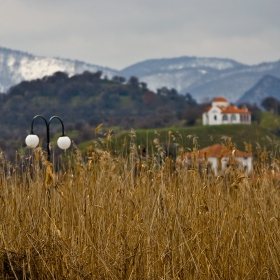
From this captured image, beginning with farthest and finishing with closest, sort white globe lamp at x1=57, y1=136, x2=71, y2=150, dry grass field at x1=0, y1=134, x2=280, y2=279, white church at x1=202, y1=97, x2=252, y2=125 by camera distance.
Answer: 1. white church at x1=202, y1=97, x2=252, y2=125
2. white globe lamp at x1=57, y1=136, x2=71, y2=150
3. dry grass field at x1=0, y1=134, x2=280, y2=279

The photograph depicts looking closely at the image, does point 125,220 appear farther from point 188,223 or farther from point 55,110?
point 55,110

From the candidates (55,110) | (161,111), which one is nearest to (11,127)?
(55,110)

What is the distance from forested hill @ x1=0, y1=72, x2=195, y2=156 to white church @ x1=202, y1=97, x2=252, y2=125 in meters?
15.9

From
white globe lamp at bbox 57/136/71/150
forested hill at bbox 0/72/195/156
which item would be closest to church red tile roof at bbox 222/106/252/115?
forested hill at bbox 0/72/195/156

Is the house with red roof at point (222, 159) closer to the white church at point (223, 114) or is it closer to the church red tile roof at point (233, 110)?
the church red tile roof at point (233, 110)

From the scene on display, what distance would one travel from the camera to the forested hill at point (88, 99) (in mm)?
146875

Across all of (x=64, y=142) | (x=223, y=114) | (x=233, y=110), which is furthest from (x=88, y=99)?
(x=64, y=142)

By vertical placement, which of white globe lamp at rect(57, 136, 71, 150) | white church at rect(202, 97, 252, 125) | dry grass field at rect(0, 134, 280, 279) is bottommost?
white church at rect(202, 97, 252, 125)

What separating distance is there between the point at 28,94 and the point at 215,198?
152469 millimetres

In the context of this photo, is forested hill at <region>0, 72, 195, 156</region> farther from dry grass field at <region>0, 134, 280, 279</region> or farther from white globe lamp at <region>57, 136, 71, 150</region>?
dry grass field at <region>0, 134, 280, 279</region>

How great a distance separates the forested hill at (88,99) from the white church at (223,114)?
15.9 m

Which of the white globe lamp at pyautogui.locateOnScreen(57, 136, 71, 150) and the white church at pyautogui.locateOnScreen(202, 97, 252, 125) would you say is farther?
the white church at pyautogui.locateOnScreen(202, 97, 252, 125)

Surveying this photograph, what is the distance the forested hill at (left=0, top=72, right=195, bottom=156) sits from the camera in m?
147

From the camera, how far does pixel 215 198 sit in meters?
4.46
